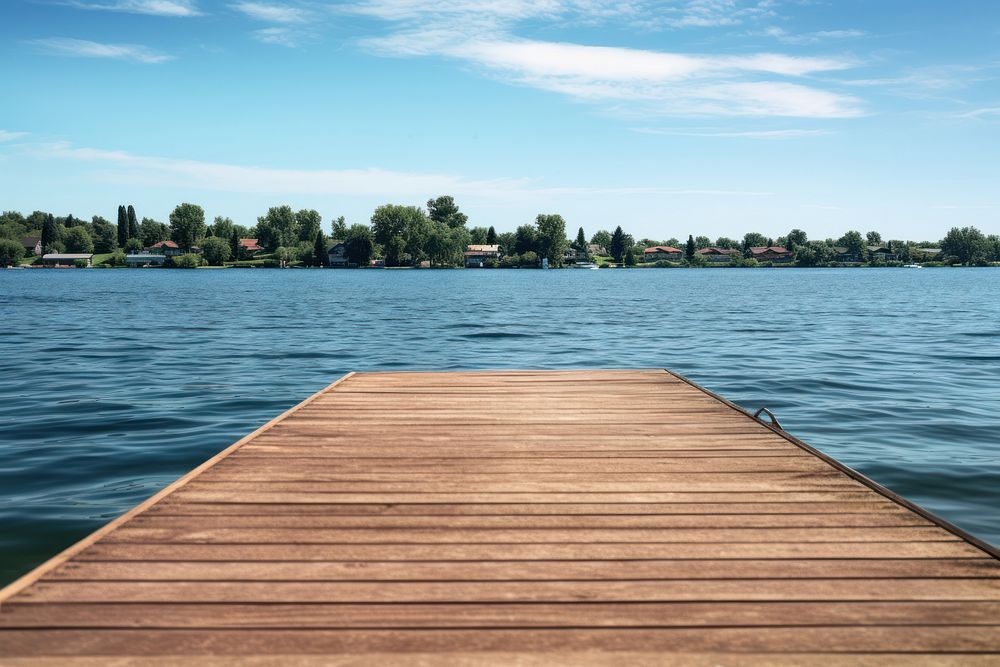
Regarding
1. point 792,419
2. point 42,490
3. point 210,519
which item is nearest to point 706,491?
point 210,519

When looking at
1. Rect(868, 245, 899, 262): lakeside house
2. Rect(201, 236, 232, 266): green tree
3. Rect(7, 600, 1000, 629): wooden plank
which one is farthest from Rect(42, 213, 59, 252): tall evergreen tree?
Rect(868, 245, 899, 262): lakeside house

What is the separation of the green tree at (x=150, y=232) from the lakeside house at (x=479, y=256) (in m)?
66.4

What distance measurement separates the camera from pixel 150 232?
158750 mm

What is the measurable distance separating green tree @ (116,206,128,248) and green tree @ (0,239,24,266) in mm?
17934

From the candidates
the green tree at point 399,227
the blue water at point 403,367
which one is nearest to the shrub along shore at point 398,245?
the green tree at point 399,227

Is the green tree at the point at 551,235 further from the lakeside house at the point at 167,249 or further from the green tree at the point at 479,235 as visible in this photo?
the lakeside house at the point at 167,249

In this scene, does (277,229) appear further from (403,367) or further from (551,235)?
(403,367)

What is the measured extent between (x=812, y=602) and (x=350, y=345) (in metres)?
18.6

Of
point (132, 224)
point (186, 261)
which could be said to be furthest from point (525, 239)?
point (132, 224)

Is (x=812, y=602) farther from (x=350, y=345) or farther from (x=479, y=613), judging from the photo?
(x=350, y=345)

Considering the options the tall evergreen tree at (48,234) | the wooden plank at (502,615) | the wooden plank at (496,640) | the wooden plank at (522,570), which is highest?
the tall evergreen tree at (48,234)

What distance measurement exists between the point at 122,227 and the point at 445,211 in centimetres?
6344

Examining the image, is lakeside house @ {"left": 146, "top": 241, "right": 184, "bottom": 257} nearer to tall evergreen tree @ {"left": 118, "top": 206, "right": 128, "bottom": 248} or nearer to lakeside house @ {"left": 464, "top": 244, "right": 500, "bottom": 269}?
tall evergreen tree @ {"left": 118, "top": 206, "right": 128, "bottom": 248}

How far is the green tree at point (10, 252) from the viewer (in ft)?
421
